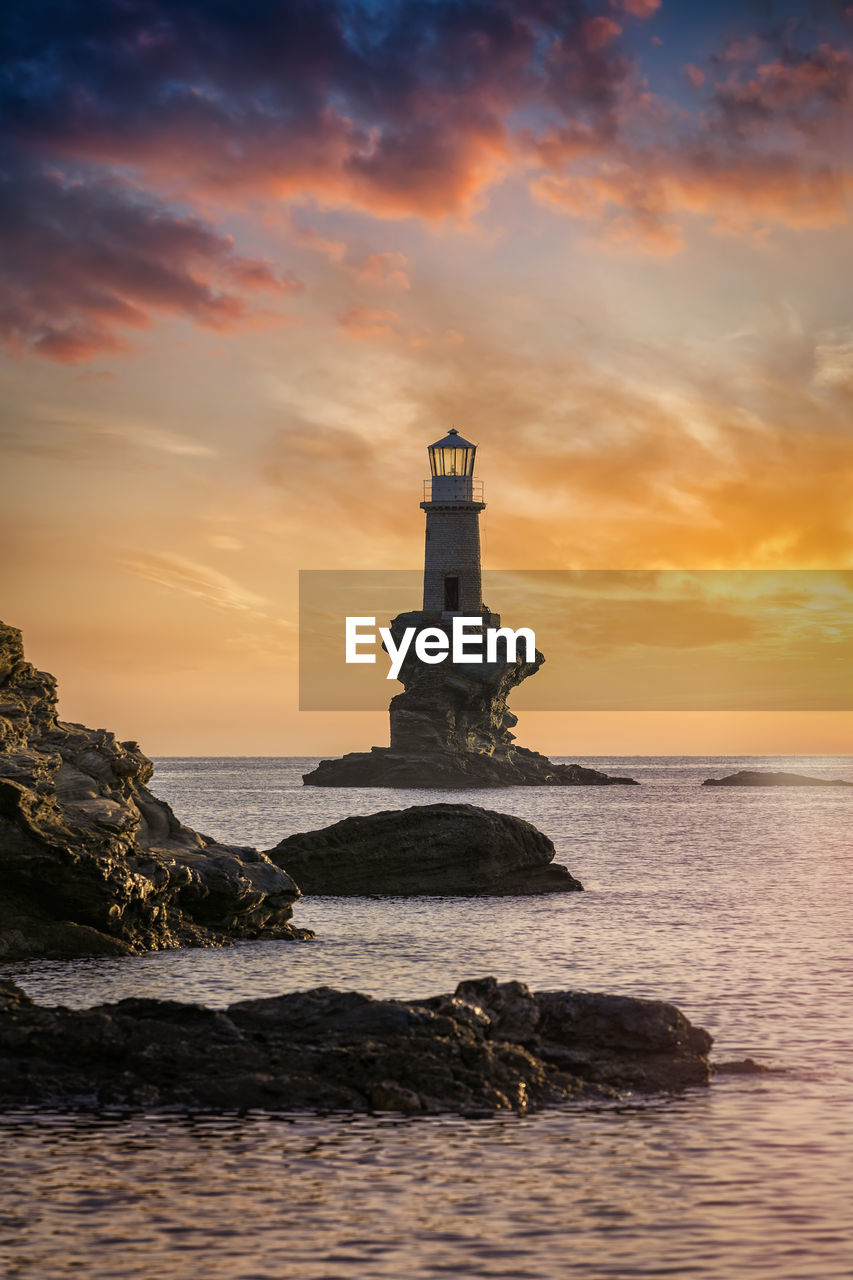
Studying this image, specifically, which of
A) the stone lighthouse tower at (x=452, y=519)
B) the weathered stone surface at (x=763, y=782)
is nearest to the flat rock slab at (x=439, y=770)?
the stone lighthouse tower at (x=452, y=519)

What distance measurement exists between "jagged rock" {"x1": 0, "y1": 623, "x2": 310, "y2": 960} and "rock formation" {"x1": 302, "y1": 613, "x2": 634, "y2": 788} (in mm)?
79024

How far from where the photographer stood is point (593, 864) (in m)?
53.7

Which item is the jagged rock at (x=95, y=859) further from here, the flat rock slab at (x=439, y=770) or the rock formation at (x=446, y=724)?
the flat rock slab at (x=439, y=770)

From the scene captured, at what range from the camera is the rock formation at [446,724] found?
11500 centimetres

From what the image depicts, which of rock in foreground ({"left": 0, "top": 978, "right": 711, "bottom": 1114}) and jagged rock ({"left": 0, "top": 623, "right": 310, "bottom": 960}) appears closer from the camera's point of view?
rock in foreground ({"left": 0, "top": 978, "right": 711, "bottom": 1114})

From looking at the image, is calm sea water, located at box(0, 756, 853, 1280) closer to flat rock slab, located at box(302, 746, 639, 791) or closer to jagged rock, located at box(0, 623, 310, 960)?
jagged rock, located at box(0, 623, 310, 960)

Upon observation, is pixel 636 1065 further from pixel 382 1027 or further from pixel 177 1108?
pixel 177 1108

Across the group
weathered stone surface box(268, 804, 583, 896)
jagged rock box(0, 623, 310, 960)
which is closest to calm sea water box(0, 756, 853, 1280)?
jagged rock box(0, 623, 310, 960)

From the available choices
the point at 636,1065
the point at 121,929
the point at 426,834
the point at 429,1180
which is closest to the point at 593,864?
the point at 426,834

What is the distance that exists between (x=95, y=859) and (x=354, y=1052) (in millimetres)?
11267

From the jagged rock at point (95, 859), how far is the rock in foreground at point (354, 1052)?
852cm

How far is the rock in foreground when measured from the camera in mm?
15086

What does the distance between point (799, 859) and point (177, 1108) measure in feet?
162

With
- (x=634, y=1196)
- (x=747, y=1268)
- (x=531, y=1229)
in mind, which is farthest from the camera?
(x=634, y=1196)
